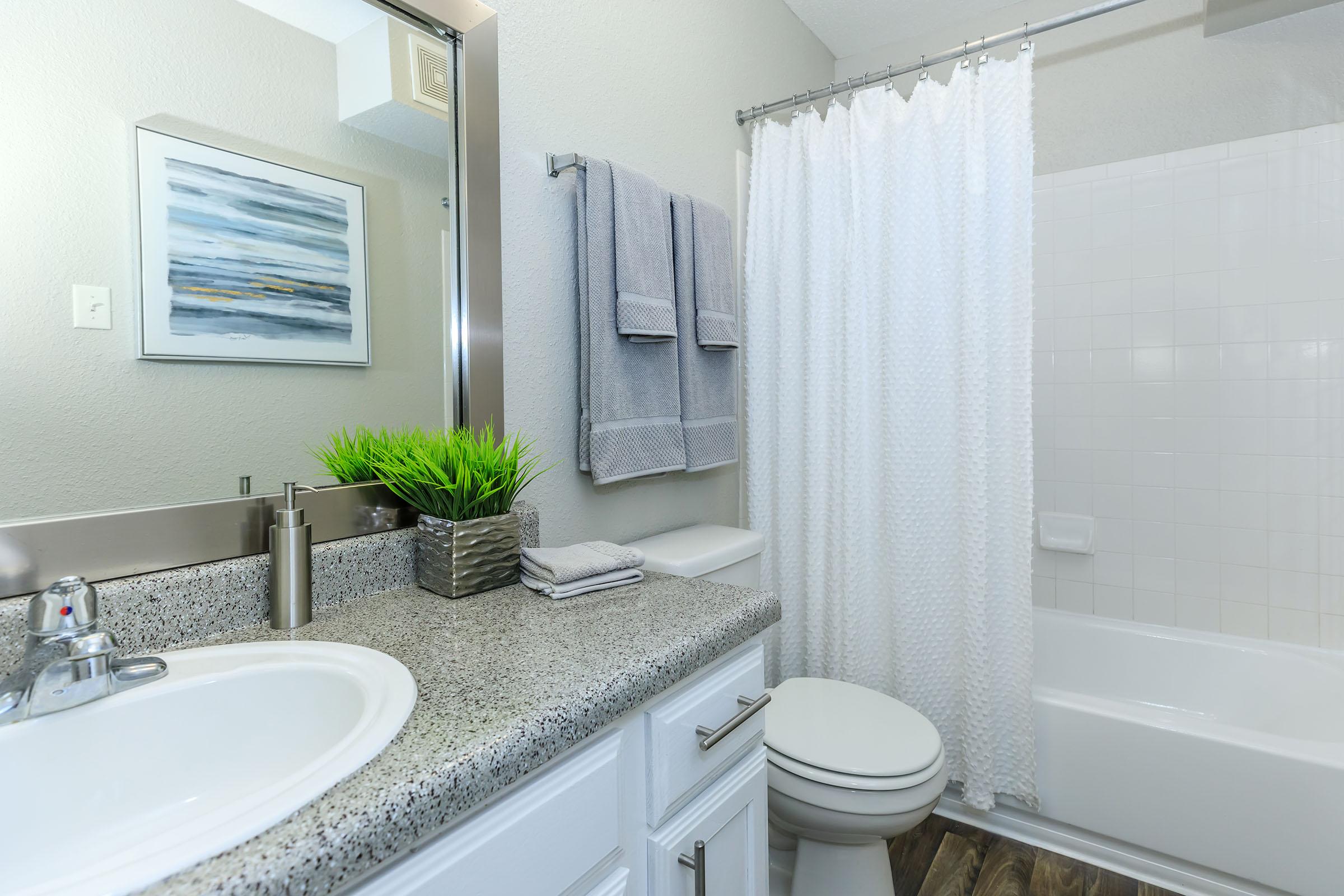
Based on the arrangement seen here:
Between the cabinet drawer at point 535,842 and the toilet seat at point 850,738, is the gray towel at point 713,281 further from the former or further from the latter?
the cabinet drawer at point 535,842

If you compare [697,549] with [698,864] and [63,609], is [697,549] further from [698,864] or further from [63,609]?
[63,609]

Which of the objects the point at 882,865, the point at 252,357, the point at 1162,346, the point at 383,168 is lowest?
the point at 882,865

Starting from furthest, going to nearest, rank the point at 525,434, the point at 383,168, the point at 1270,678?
the point at 1270,678 < the point at 525,434 < the point at 383,168

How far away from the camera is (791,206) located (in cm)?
204

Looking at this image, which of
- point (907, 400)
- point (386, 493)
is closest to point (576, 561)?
point (386, 493)

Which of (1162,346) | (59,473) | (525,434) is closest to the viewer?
(59,473)

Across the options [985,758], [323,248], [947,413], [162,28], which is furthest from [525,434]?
[985,758]

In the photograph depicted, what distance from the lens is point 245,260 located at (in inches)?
35.9

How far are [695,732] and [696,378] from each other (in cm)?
108

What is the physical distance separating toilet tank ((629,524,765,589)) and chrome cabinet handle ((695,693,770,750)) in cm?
51

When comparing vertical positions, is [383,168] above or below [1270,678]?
above

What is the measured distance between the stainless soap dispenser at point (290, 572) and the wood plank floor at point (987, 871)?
1.49 m

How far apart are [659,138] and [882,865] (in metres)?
1.79

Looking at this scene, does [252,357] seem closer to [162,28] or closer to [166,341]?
[166,341]
